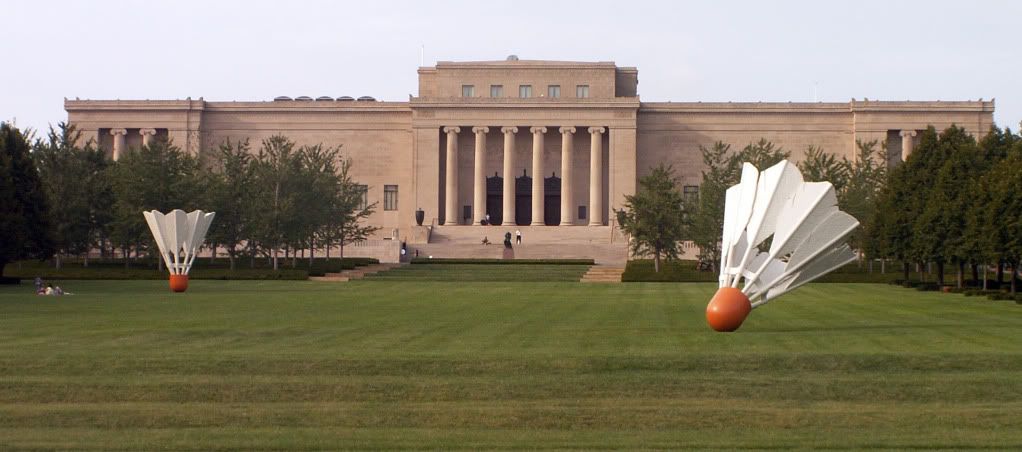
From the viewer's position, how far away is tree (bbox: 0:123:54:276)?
2133 inches

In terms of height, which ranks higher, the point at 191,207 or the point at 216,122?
the point at 216,122

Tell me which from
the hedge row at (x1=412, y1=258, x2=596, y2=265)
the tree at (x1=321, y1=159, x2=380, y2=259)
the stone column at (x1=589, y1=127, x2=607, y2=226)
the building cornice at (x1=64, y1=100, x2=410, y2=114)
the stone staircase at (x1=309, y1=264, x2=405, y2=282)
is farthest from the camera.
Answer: the building cornice at (x1=64, y1=100, x2=410, y2=114)

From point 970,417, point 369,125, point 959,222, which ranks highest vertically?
point 369,125

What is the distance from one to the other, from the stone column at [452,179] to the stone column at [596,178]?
9521mm

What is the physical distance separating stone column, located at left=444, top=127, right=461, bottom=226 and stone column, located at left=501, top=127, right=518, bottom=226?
3454 millimetres

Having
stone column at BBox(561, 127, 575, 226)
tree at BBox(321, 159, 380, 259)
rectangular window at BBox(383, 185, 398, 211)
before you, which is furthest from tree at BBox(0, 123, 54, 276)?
stone column at BBox(561, 127, 575, 226)

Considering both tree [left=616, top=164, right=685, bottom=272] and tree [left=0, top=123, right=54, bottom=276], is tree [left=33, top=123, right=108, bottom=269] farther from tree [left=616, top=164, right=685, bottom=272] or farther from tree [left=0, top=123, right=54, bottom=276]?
tree [left=616, top=164, right=685, bottom=272]

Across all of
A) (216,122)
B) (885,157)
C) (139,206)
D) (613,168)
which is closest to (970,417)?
(139,206)

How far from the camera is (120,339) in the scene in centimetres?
2578

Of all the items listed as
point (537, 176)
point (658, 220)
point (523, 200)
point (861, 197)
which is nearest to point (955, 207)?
point (861, 197)

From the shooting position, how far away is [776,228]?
28.5 meters

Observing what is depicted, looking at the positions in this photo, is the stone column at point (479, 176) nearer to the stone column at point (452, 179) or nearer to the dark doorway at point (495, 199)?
the stone column at point (452, 179)

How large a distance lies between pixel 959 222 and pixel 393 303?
940 inches

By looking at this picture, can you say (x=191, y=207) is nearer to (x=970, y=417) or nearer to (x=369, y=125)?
(x=369, y=125)
